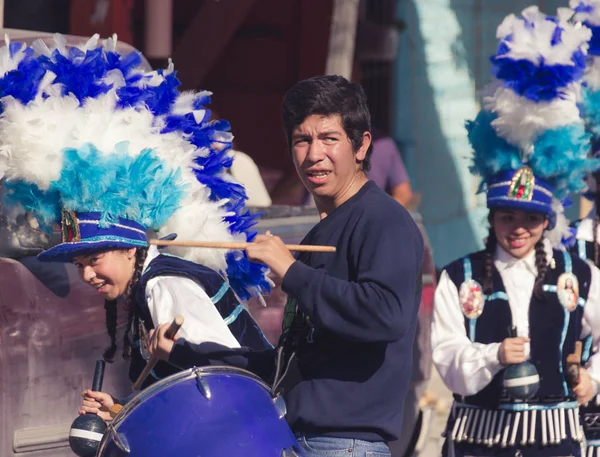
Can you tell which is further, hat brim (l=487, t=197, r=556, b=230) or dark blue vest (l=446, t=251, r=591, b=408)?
hat brim (l=487, t=197, r=556, b=230)

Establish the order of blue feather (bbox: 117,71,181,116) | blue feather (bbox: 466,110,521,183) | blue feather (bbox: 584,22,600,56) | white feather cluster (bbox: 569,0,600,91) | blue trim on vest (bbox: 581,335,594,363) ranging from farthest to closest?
blue feather (bbox: 584,22,600,56) → white feather cluster (bbox: 569,0,600,91) → blue feather (bbox: 466,110,521,183) → blue trim on vest (bbox: 581,335,594,363) → blue feather (bbox: 117,71,181,116)

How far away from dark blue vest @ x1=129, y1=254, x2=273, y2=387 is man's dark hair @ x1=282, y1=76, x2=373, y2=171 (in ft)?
1.68

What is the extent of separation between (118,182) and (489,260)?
1808mm

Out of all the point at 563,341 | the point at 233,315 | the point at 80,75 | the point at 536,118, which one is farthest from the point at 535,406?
the point at 80,75

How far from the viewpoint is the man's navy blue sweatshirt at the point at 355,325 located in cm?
344

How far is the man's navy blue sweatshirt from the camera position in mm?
3443

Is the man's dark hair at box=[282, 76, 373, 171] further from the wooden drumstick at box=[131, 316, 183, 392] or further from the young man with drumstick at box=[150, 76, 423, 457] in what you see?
the wooden drumstick at box=[131, 316, 183, 392]

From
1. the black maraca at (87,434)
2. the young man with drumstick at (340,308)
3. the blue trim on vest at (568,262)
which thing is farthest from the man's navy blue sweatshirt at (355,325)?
the blue trim on vest at (568,262)

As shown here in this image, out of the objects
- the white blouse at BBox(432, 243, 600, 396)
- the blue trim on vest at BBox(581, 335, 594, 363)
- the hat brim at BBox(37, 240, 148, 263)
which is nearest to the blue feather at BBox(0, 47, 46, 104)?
the hat brim at BBox(37, 240, 148, 263)

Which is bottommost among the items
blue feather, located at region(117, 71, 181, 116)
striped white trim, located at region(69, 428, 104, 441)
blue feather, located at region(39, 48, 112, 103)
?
striped white trim, located at region(69, 428, 104, 441)

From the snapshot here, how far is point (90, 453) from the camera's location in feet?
12.2

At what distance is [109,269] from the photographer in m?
3.90

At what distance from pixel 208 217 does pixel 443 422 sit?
14.0 feet

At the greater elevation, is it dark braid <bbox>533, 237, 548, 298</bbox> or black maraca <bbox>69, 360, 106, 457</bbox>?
dark braid <bbox>533, 237, 548, 298</bbox>
